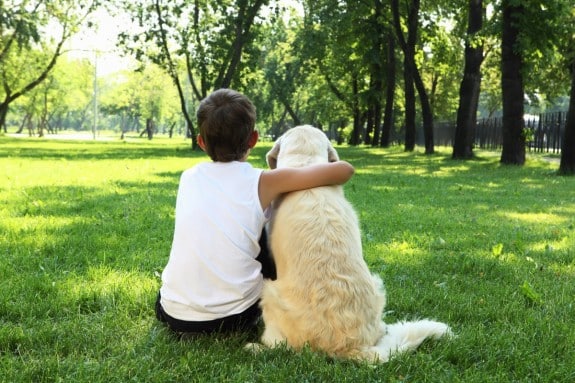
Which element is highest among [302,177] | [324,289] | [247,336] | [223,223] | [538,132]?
[538,132]

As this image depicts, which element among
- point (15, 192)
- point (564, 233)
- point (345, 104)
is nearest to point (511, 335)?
point (564, 233)

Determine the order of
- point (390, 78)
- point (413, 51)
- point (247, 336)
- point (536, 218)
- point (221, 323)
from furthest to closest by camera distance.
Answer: point (390, 78)
point (413, 51)
point (536, 218)
point (247, 336)
point (221, 323)

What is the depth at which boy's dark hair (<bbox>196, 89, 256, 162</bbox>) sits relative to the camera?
11.5 feet

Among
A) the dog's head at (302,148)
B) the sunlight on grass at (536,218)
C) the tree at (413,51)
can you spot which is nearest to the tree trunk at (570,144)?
the sunlight on grass at (536,218)

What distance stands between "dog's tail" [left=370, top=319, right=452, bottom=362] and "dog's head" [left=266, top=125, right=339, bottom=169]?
119 cm

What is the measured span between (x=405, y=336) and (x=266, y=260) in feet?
3.37

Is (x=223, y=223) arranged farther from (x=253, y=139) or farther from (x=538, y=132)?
(x=538, y=132)

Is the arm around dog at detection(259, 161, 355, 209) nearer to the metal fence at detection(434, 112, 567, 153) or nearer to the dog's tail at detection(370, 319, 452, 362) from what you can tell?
the dog's tail at detection(370, 319, 452, 362)

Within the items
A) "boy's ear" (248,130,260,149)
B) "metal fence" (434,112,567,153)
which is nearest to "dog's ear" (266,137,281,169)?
"boy's ear" (248,130,260,149)

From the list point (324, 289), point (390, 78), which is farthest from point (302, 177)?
point (390, 78)

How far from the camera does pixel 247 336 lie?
367cm

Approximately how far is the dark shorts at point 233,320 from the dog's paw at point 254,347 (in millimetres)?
219

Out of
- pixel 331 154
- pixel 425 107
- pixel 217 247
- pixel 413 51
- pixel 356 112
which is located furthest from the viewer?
pixel 356 112

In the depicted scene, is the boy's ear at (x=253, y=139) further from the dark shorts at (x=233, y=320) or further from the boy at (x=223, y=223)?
the dark shorts at (x=233, y=320)
